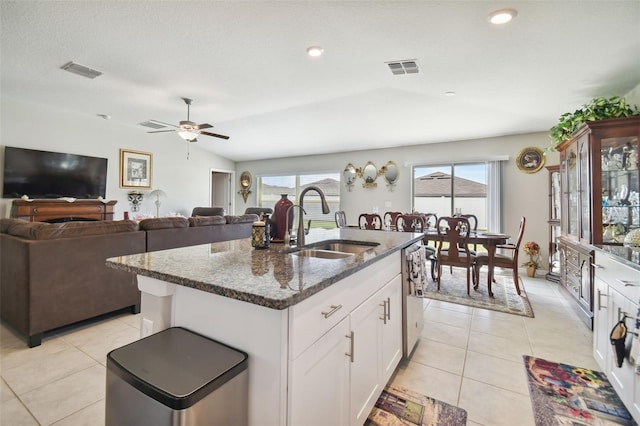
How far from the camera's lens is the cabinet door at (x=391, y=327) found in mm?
1674

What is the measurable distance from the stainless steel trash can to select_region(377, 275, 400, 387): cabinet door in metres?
0.92

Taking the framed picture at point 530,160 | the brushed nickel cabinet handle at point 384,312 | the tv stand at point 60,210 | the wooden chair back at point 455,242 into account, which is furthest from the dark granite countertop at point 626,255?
the tv stand at point 60,210

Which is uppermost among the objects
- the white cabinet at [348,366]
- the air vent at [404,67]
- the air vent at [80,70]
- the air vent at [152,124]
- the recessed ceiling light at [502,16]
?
the air vent at [152,124]

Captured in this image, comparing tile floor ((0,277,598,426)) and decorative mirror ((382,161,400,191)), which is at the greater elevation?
decorative mirror ((382,161,400,191))

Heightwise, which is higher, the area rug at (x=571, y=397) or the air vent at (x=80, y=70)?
the air vent at (x=80, y=70)

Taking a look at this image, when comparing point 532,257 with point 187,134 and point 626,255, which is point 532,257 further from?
point 187,134

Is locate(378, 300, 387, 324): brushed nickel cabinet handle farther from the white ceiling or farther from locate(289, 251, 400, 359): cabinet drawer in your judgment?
the white ceiling

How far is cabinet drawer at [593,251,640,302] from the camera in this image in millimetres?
1443

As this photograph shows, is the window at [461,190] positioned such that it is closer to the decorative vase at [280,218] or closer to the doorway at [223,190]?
the decorative vase at [280,218]

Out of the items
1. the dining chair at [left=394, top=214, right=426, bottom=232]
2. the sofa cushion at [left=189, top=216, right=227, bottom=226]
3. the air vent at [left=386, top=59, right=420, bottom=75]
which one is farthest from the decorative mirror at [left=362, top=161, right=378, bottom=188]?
the sofa cushion at [left=189, top=216, right=227, bottom=226]

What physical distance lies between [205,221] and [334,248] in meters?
2.20

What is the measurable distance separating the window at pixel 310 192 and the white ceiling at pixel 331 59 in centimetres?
227

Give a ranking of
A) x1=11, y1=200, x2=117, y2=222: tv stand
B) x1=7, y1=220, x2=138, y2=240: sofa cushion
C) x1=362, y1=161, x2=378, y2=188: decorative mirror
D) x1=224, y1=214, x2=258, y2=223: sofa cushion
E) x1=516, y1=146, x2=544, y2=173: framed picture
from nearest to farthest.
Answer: x1=7, y1=220, x2=138, y2=240: sofa cushion
x1=224, y1=214, x2=258, y2=223: sofa cushion
x1=11, y1=200, x2=117, y2=222: tv stand
x1=516, y1=146, x2=544, y2=173: framed picture
x1=362, y1=161, x2=378, y2=188: decorative mirror

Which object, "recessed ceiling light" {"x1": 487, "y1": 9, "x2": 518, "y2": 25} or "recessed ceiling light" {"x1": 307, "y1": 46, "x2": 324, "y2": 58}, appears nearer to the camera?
"recessed ceiling light" {"x1": 487, "y1": 9, "x2": 518, "y2": 25}
